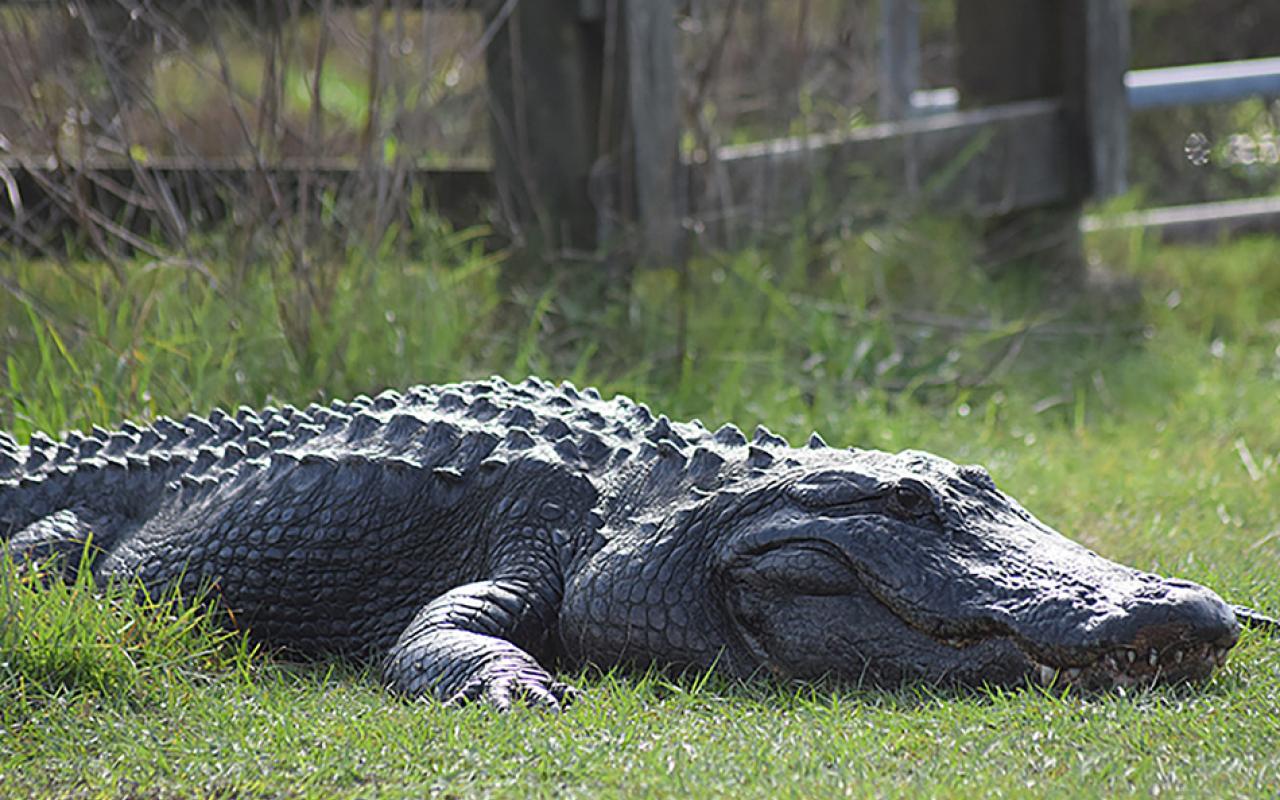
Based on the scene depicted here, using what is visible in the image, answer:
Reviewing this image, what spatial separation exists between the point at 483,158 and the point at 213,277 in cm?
235

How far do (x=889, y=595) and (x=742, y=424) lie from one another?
2292 millimetres

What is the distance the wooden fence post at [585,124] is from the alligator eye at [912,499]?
317cm

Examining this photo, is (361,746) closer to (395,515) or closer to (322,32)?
(395,515)

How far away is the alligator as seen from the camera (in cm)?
298

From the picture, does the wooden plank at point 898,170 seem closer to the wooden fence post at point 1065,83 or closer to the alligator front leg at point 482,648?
the wooden fence post at point 1065,83

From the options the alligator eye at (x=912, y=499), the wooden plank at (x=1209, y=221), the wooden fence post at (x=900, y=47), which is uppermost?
the wooden fence post at (x=900, y=47)

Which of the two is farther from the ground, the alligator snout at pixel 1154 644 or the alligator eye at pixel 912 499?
the alligator eye at pixel 912 499

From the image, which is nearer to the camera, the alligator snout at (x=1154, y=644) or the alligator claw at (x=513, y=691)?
the alligator snout at (x=1154, y=644)

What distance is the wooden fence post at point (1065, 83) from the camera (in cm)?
784

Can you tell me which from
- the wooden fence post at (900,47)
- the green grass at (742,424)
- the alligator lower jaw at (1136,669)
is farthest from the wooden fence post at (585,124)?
the alligator lower jaw at (1136,669)

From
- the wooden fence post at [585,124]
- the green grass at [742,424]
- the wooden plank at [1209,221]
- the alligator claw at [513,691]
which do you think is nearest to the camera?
the green grass at [742,424]

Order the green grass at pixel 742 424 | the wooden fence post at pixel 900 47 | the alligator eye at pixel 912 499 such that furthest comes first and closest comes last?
the wooden fence post at pixel 900 47, the alligator eye at pixel 912 499, the green grass at pixel 742 424

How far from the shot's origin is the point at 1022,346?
677 cm

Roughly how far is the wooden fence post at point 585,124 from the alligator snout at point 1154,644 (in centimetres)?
356
